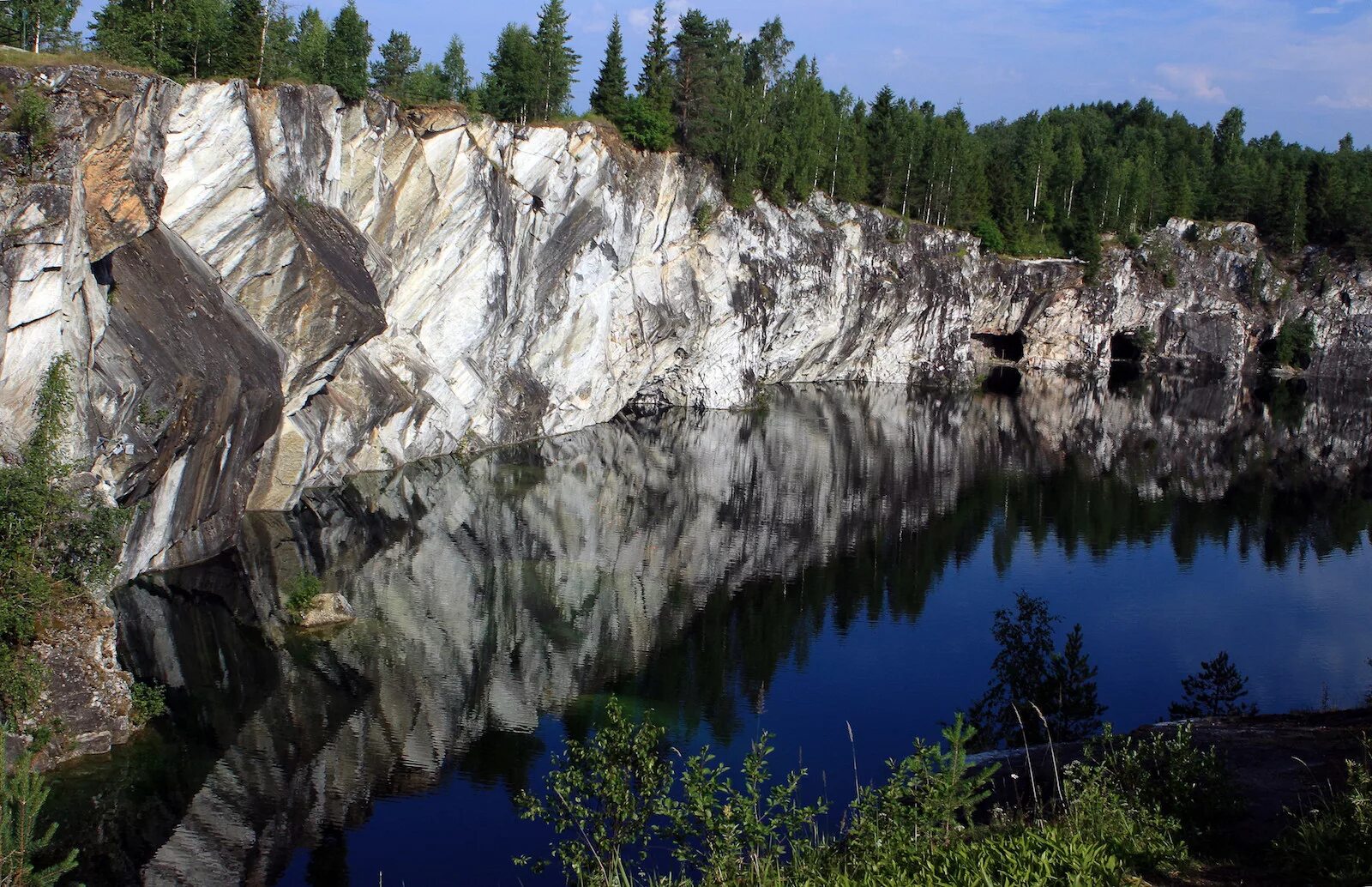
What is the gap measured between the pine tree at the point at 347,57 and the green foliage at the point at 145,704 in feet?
80.6

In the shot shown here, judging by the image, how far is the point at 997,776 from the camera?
48.3 ft

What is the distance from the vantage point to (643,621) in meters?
27.5

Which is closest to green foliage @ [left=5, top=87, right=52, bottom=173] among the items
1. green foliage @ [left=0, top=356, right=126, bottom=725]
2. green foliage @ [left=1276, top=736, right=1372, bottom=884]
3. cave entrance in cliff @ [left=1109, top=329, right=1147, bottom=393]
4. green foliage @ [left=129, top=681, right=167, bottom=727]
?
green foliage @ [left=0, top=356, right=126, bottom=725]

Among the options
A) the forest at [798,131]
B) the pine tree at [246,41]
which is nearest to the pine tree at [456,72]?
the forest at [798,131]

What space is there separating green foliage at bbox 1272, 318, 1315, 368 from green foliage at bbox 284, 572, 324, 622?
290 feet

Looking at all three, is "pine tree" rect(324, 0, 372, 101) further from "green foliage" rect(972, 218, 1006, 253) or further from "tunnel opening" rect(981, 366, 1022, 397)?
"green foliage" rect(972, 218, 1006, 253)

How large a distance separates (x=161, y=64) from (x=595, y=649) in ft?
75.7

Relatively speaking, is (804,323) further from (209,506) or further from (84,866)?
(84,866)

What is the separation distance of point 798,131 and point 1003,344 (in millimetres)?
33058

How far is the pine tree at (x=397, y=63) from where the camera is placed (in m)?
43.1

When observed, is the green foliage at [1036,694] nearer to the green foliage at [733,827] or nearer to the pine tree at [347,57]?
the green foliage at [733,827]

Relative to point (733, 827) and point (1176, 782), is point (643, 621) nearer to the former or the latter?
point (1176, 782)

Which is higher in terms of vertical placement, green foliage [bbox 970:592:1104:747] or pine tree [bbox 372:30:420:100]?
pine tree [bbox 372:30:420:100]

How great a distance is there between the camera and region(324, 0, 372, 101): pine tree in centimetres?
3728
